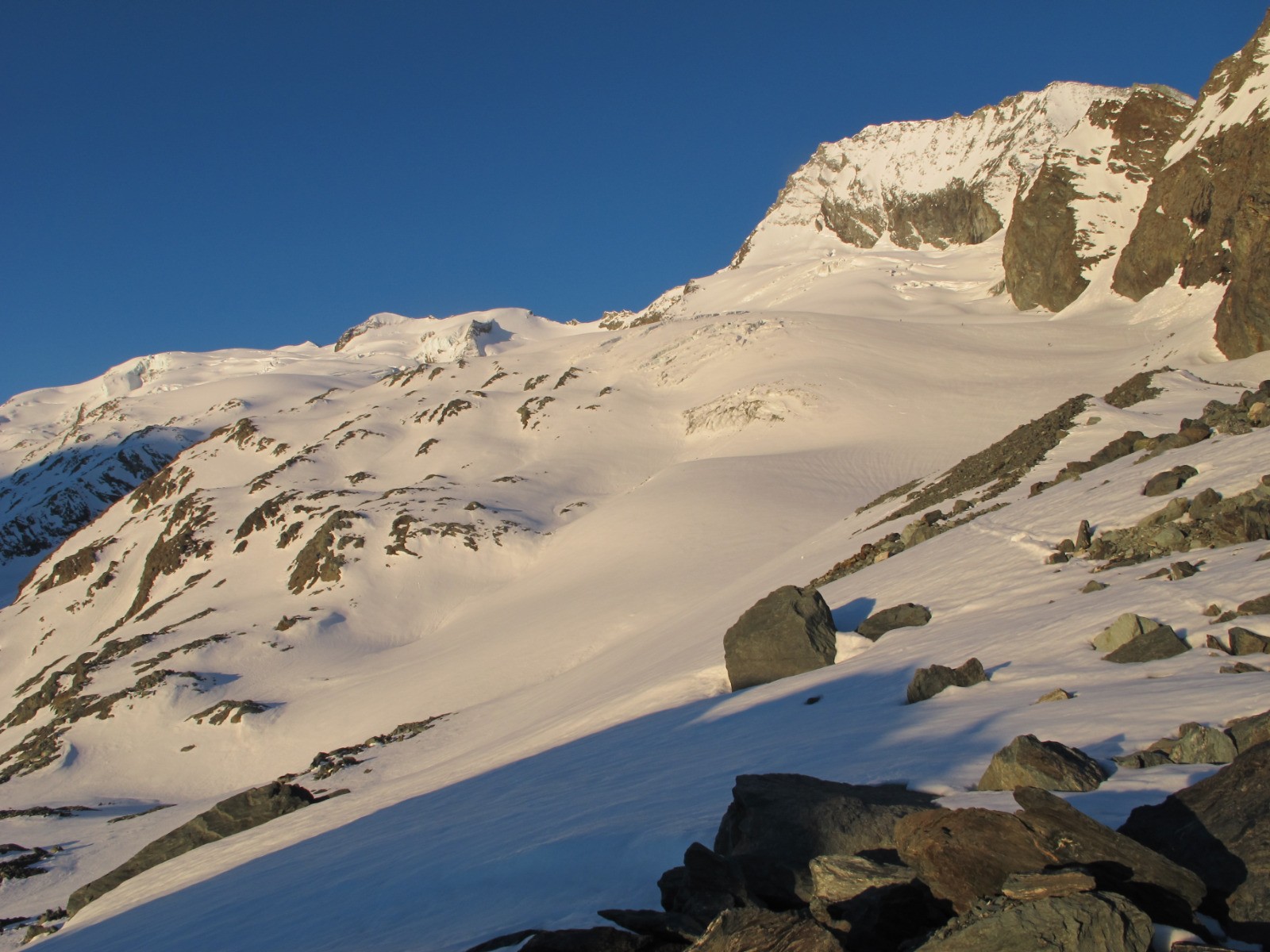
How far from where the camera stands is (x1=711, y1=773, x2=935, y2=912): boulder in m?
5.53

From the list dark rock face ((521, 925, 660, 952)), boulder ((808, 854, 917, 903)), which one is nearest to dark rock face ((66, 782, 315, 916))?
dark rock face ((521, 925, 660, 952))

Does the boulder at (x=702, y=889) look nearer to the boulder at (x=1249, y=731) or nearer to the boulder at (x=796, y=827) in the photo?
the boulder at (x=796, y=827)

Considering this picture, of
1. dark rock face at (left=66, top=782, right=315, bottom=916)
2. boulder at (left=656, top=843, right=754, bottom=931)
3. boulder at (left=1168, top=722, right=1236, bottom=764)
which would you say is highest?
dark rock face at (left=66, top=782, right=315, bottom=916)

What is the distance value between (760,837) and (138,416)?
203m

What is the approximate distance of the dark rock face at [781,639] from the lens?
14320 millimetres

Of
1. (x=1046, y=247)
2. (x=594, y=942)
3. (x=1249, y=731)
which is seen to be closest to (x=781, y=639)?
(x=1249, y=731)

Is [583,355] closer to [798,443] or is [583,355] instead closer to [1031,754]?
[798,443]

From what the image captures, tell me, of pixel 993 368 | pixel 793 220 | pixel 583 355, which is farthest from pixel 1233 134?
pixel 793 220

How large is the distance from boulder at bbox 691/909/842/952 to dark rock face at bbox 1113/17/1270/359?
131 ft

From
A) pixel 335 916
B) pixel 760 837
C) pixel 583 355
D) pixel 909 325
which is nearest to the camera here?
pixel 760 837

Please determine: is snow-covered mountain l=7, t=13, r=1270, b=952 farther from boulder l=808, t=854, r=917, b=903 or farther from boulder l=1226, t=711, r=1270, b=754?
boulder l=808, t=854, r=917, b=903

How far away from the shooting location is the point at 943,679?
9.80 meters

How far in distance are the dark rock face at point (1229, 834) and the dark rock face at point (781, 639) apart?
9.22 m

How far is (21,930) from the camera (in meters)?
15.5
